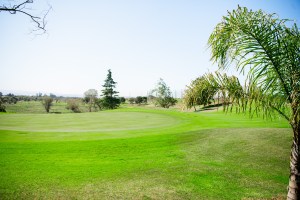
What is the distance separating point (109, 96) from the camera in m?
82.1

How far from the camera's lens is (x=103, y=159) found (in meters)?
9.30

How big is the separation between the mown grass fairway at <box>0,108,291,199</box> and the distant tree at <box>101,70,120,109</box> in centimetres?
6869

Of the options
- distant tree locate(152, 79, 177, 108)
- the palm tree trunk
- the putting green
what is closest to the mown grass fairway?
the palm tree trunk

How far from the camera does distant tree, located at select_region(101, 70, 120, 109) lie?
81.4 metres

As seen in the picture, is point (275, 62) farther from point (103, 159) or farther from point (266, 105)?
point (103, 159)

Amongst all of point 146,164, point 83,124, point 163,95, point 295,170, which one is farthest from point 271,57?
point 163,95

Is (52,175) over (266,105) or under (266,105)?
under

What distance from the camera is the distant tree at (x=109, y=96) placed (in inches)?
3206

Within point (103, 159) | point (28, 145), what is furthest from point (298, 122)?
point (28, 145)

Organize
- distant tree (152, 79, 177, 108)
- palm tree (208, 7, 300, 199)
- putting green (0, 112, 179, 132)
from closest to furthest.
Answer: palm tree (208, 7, 300, 199)
putting green (0, 112, 179, 132)
distant tree (152, 79, 177, 108)

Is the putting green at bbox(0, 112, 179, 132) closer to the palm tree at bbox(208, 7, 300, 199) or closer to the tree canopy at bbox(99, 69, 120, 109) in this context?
the palm tree at bbox(208, 7, 300, 199)

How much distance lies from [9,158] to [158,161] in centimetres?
581

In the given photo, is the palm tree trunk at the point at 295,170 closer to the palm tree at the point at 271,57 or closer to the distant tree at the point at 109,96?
the palm tree at the point at 271,57

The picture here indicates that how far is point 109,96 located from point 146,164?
74.8m
